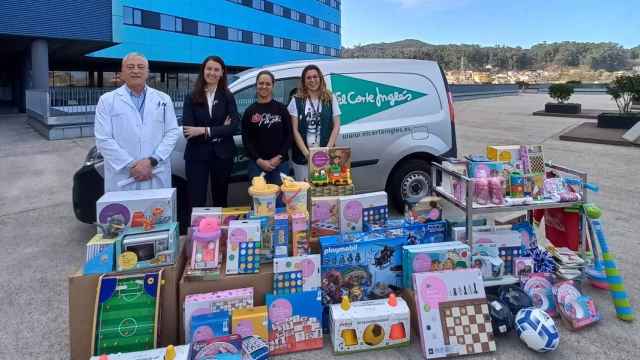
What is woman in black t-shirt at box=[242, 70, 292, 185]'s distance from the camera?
3.88 metres

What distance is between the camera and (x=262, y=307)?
263 centimetres

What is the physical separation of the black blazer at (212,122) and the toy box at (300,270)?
1.50 meters

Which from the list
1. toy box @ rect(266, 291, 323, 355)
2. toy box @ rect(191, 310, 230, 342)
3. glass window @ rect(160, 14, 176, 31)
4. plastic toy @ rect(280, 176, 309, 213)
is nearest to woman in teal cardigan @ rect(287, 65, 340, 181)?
plastic toy @ rect(280, 176, 309, 213)

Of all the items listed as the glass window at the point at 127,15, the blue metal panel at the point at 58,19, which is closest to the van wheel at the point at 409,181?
the blue metal panel at the point at 58,19

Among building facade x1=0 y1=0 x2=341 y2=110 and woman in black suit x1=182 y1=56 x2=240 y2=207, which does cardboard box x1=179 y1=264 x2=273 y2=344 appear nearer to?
woman in black suit x1=182 y1=56 x2=240 y2=207

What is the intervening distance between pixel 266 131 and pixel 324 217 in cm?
114

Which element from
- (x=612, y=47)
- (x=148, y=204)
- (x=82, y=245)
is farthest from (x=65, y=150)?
(x=612, y=47)

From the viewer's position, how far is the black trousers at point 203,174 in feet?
12.6

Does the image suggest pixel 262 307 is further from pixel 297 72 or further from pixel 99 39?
pixel 99 39

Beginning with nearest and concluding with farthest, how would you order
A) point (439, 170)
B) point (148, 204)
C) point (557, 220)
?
point (148, 204) < point (557, 220) < point (439, 170)

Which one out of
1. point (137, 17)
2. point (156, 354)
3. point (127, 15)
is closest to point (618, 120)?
point (156, 354)

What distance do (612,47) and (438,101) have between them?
157 metres

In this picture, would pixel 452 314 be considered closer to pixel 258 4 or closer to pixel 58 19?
pixel 58 19

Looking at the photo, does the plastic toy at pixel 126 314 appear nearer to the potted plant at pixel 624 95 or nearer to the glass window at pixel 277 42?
the potted plant at pixel 624 95
